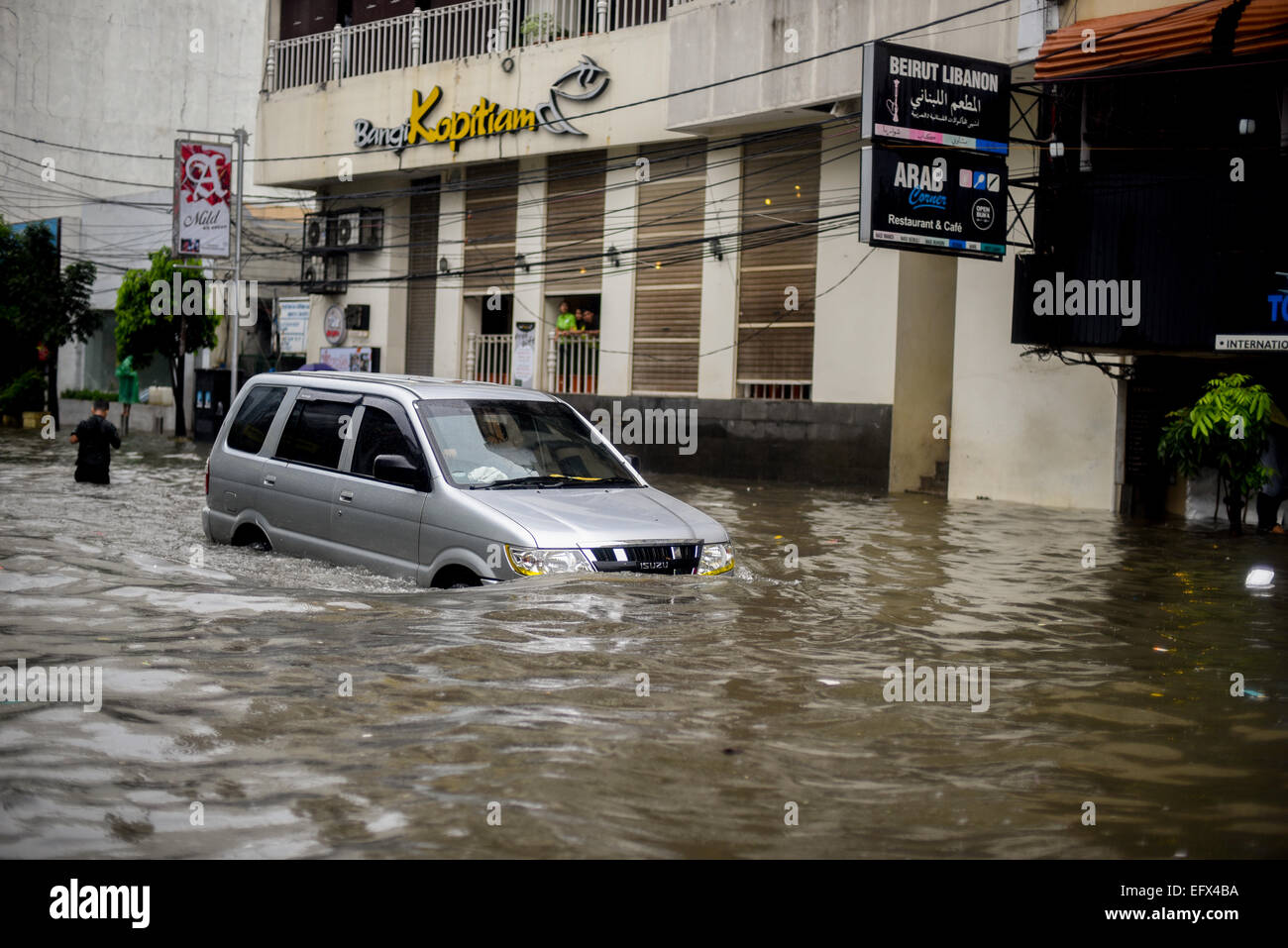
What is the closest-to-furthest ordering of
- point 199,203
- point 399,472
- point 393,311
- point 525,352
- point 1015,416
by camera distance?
point 399,472 < point 1015,416 < point 525,352 < point 199,203 < point 393,311

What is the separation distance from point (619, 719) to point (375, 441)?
4161 mm

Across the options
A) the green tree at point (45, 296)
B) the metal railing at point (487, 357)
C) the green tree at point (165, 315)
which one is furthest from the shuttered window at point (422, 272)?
the green tree at point (45, 296)

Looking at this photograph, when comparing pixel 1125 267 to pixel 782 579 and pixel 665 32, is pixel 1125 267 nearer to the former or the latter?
pixel 782 579

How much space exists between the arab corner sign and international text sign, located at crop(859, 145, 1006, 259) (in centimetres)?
1029

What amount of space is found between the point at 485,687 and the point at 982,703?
2305 millimetres

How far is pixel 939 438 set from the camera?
872 inches

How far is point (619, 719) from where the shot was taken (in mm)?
5727

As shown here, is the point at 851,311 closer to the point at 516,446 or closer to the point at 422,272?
the point at 422,272

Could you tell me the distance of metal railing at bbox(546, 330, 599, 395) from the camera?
89.3ft

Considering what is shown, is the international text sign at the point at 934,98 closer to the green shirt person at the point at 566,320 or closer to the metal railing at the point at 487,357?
the green shirt person at the point at 566,320

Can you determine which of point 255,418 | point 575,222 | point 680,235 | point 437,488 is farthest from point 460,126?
point 437,488

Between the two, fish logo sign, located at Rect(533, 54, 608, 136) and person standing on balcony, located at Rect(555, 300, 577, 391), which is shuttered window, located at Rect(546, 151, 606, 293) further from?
fish logo sign, located at Rect(533, 54, 608, 136)

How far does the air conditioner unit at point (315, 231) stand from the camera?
3334 cm
